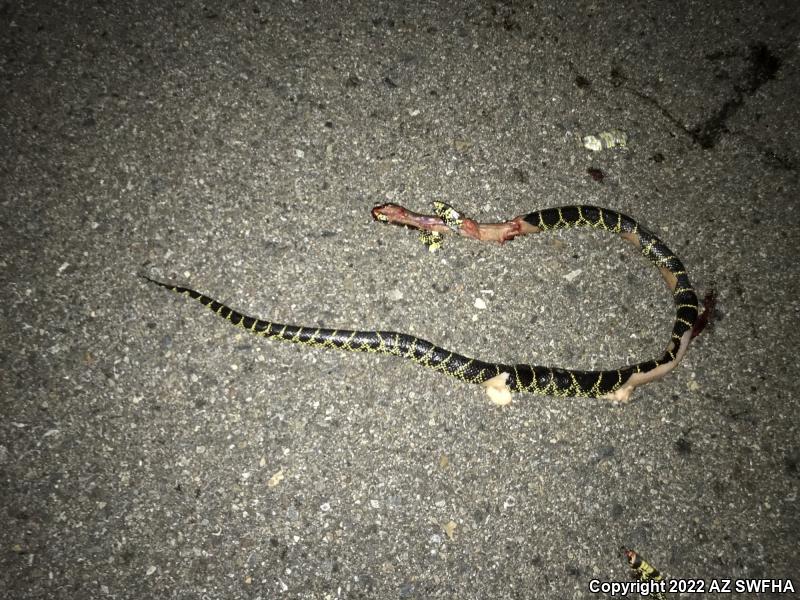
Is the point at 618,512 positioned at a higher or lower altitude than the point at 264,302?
lower

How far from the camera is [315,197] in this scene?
13.5 feet

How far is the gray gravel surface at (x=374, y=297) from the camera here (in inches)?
133

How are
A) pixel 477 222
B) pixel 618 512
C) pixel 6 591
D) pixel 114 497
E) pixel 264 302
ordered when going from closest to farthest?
1. pixel 6 591
2. pixel 114 497
3. pixel 618 512
4. pixel 264 302
5. pixel 477 222

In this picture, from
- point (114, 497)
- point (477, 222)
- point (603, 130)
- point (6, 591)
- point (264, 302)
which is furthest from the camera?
point (603, 130)

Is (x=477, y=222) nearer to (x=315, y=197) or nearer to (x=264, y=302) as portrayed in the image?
(x=315, y=197)

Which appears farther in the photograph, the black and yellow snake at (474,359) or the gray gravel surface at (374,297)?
the black and yellow snake at (474,359)

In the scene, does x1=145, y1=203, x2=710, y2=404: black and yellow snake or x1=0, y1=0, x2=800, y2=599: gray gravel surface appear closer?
x1=0, y1=0, x2=800, y2=599: gray gravel surface

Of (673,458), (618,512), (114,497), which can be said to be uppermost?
(673,458)

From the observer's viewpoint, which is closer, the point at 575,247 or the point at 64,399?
the point at 64,399

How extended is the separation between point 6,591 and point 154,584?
103 centimetres

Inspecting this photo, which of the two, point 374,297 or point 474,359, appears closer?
point 474,359

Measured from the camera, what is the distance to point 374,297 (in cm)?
393

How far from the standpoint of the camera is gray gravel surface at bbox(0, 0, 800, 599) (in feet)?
11.1

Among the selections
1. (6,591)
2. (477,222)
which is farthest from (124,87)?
(6,591)
